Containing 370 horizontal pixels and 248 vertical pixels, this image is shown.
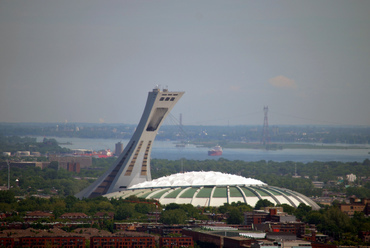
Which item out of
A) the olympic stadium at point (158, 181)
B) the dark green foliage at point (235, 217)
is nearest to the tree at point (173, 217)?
the dark green foliage at point (235, 217)

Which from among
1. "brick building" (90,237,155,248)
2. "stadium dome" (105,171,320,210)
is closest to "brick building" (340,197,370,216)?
"stadium dome" (105,171,320,210)

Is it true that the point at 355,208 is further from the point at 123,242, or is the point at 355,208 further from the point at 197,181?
the point at 123,242

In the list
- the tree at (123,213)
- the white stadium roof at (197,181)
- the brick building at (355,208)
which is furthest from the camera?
the white stadium roof at (197,181)

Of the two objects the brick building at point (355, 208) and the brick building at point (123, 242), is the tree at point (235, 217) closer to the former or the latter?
the brick building at point (123, 242)

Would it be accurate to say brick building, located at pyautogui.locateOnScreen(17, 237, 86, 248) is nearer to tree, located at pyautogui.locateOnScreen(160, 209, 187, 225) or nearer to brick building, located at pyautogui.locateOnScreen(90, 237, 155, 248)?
brick building, located at pyautogui.locateOnScreen(90, 237, 155, 248)

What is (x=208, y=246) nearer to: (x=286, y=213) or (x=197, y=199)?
(x=286, y=213)

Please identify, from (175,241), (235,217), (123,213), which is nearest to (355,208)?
(235,217)

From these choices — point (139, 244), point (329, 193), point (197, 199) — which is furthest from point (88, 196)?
point (329, 193)

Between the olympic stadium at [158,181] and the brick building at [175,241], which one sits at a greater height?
the olympic stadium at [158,181]
